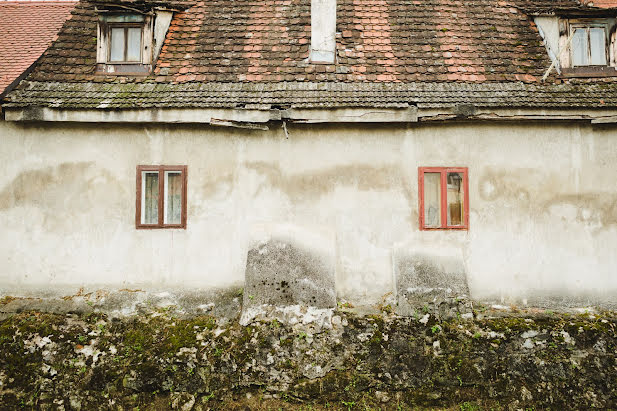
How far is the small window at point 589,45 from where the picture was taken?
8.77m

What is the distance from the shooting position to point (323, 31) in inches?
352

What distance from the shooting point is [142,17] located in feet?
29.0

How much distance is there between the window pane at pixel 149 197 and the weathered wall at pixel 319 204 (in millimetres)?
212

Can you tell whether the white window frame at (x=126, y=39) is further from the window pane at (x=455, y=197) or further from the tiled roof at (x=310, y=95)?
the window pane at (x=455, y=197)

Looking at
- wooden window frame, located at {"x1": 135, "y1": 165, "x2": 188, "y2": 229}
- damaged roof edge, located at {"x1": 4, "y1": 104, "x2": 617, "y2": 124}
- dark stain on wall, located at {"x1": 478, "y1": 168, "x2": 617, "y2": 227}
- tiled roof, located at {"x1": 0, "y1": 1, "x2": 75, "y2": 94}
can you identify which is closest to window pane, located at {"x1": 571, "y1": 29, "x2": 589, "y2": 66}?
damaged roof edge, located at {"x1": 4, "y1": 104, "x2": 617, "y2": 124}

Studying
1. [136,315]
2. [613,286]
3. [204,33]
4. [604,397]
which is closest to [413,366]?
[604,397]

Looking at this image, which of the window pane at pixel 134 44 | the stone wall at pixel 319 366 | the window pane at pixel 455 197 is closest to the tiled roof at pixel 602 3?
the window pane at pixel 455 197

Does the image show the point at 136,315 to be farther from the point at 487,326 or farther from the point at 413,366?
the point at 487,326

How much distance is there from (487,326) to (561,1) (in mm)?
7022

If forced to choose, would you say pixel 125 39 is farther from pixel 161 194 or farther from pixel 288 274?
pixel 288 274

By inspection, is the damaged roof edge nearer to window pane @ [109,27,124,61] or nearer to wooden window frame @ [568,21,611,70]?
wooden window frame @ [568,21,611,70]

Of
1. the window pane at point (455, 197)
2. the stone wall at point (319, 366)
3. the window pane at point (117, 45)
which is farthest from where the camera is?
the window pane at point (117, 45)

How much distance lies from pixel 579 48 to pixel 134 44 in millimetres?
8509

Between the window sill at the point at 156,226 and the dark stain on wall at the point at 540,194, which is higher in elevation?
the dark stain on wall at the point at 540,194
